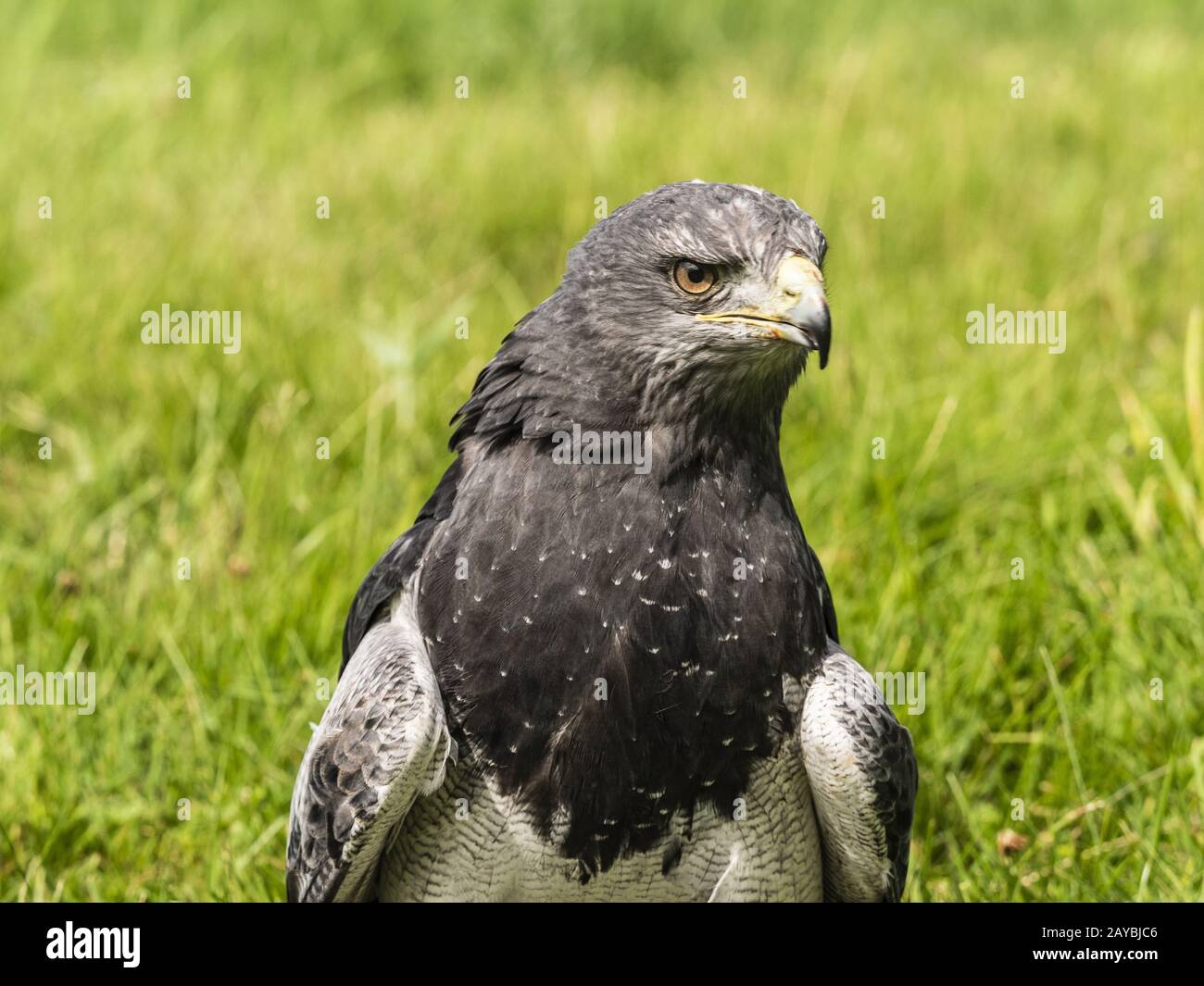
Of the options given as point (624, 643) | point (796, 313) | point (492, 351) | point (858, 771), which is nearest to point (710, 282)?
point (796, 313)

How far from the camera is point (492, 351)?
695 cm

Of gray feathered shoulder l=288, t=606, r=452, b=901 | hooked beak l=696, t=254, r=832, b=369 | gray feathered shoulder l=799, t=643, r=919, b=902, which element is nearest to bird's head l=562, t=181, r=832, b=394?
hooked beak l=696, t=254, r=832, b=369

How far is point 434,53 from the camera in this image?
10.4 meters

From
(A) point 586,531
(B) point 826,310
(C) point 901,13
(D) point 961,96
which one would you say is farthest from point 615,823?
(C) point 901,13

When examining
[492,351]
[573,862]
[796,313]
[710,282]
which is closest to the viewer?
[796,313]

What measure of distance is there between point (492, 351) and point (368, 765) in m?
3.76

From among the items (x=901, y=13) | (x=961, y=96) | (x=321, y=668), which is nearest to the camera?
(x=321, y=668)

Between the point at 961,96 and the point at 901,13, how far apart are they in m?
2.10

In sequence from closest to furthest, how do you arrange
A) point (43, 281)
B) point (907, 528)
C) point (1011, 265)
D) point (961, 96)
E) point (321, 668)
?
point (321, 668), point (907, 528), point (43, 281), point (1011, 265), point (961, 96)

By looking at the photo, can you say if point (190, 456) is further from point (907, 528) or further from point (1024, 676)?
point (1024, 676)

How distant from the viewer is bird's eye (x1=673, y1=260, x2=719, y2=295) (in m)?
3.41

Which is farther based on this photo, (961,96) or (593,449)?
(961,96)

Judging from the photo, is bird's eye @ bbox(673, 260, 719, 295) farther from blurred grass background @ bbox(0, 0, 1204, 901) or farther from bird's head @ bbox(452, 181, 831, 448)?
blurred grass background @ bbox(0, 0, 1204, 901)

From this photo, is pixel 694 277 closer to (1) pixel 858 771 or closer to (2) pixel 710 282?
(2) pixel 710 282
